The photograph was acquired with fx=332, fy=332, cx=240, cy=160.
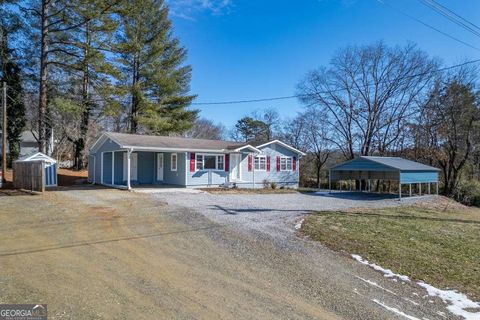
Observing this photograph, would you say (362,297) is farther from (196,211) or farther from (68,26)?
(68,26)

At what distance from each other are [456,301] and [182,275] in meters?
3.89

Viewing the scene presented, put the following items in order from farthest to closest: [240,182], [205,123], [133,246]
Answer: [205,123], [240,182], [133,246]

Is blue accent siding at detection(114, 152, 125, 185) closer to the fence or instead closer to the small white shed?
the small white shed

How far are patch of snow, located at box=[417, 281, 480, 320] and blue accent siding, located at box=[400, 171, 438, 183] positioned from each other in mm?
14339

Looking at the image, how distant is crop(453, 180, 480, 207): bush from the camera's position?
72.8ft

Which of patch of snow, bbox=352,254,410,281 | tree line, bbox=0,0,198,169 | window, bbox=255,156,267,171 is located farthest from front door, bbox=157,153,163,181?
patch of snow, bbox=352,254,410,281

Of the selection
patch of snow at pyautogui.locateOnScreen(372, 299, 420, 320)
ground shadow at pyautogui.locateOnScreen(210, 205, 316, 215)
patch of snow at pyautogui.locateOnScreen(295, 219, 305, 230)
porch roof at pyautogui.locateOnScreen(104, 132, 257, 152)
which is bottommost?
patch of snow at pyautogui.locateOnScreen(372, 299, 420, 320)

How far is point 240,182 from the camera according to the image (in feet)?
68.0

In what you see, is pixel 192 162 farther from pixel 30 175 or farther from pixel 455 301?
pixel 455 301

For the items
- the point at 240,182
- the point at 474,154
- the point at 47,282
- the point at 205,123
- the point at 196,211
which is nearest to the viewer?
the point at 47,282

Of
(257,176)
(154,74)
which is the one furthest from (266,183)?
(154,74)

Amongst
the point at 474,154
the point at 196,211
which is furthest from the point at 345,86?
the point at 196,211

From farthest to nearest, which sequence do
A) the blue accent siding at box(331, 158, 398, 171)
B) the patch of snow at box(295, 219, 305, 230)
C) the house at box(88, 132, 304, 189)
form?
the blue accent siding at box(331, 158, 398, 171) → the house at box(88, 132, 304, 189) → the patch of snow at box(295, 219, 305, 230)

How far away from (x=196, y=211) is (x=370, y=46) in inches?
1019
